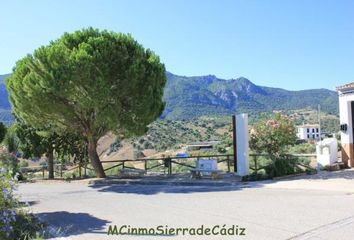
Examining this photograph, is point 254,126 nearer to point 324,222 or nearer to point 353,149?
point 353,149

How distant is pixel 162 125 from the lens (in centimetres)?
9356

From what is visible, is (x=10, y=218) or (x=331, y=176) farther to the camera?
(x=331, y=176)

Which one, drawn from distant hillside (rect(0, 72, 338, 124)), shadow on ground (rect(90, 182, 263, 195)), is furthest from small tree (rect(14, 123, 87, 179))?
distant hillside (rect(0, 72, 338, 124))

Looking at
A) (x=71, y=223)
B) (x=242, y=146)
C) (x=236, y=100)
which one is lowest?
(x=71, y=223)

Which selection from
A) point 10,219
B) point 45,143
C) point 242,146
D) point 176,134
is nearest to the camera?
point 10,219

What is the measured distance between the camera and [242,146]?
19.1 metres

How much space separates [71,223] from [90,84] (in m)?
10.2

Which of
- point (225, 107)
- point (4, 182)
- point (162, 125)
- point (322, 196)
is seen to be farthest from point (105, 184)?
point (225, 107)

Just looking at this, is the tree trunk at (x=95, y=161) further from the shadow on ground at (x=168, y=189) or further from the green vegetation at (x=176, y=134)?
the green vegetation at (x=176, y=134)

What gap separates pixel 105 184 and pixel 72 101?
157 inches

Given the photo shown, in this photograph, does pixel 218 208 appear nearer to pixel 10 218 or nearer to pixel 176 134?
pixel 10 218

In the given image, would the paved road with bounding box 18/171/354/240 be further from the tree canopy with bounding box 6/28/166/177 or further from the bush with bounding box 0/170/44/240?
the tree canopy with bounding box 6/28/166/177

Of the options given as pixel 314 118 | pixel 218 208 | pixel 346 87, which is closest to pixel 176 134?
pixel 314 118

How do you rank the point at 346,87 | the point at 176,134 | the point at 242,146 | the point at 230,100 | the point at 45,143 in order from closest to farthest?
the point at 242,146
the point at 346,87
the point at 45,143
the point at 176,134
the point at 230,100
